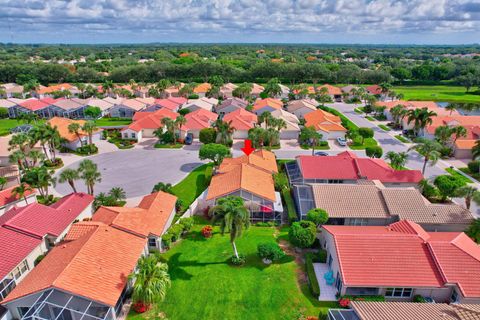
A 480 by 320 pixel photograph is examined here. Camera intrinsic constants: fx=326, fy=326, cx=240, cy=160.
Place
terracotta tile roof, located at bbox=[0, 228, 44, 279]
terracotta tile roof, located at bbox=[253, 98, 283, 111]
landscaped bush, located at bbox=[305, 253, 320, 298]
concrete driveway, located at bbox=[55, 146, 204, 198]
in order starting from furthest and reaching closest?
1. terracotta tile roof, located at bbox=[253, 98, 283, 111]
2. concrete driveway, located at bbox=[55, 146, 204, 198]
3. landscaped bush, located at bbox=[305, 253, 320, 298]
4. terracotta tile roof, located at bbox=[0, 228, 44, 279]

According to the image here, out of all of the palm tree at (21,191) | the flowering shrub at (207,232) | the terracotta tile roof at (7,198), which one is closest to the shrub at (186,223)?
the flowering shrub at (207,232)

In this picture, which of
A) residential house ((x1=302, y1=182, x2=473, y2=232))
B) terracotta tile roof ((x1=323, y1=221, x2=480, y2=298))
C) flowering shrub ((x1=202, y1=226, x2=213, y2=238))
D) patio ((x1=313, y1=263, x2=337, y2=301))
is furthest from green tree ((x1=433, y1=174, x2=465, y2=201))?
flowering shrub ((x1=202, y1=226, x2=213, y2=238))

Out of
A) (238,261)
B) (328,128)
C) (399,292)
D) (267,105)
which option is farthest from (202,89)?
(399,292)

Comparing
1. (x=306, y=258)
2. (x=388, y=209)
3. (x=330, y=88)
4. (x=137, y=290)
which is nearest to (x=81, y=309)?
(x=137, y=290)

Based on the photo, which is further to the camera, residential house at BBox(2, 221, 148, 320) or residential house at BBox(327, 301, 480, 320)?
residential house at BBox(2, 221, 148, 320)

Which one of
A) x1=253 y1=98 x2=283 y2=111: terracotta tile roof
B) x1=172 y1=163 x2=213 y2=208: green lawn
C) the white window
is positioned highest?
x1=253 y1=98 x2=283 y2=111: terracotta tile roof

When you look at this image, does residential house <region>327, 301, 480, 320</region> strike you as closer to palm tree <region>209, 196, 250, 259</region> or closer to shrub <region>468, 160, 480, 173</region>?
palm tree <region>209, 196, 250, 259</region>

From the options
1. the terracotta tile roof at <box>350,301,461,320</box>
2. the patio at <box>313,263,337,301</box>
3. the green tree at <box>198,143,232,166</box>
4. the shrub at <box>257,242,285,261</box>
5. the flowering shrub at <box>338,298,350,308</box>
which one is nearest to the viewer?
the terracotta tile roof at <box>350,301,461,320</box>
